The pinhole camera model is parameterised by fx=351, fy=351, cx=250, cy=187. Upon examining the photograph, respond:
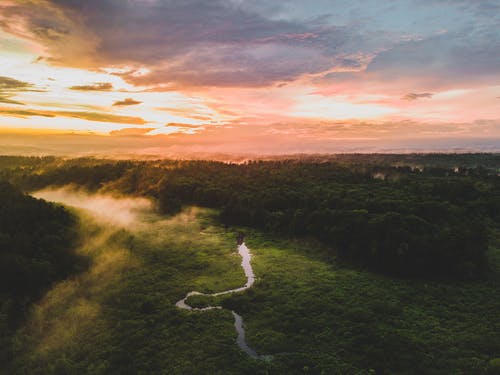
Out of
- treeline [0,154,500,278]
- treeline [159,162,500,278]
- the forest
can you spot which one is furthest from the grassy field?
treeline [0,154,500,278]

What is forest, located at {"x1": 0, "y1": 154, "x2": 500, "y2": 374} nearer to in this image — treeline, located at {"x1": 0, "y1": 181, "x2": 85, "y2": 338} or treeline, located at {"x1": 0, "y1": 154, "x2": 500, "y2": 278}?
treeline, located at {"x1": 0, "y1": 181, "x2": 85, "y2": 338}

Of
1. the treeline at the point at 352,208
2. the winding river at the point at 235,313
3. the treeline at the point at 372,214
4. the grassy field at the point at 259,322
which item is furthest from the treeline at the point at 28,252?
the treeline at the point at 372,214

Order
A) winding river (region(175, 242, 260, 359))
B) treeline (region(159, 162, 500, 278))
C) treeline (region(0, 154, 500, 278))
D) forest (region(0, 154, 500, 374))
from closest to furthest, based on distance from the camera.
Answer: forest (region(0, 154, 500, 374)), winding river (region(175, 242, 260, 359)), treeline (region(159, 162, 500, 278)), treeline (region(0, 154, 500, 278))

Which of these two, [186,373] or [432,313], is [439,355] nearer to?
[432,313]

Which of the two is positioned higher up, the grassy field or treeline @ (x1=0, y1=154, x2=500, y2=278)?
treeline @ (x1=0, y1=154, x2=500, y2=278)

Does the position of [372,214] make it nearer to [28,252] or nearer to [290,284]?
[290,284]

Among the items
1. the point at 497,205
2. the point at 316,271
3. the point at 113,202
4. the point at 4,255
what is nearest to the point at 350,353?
the point at 316,271
